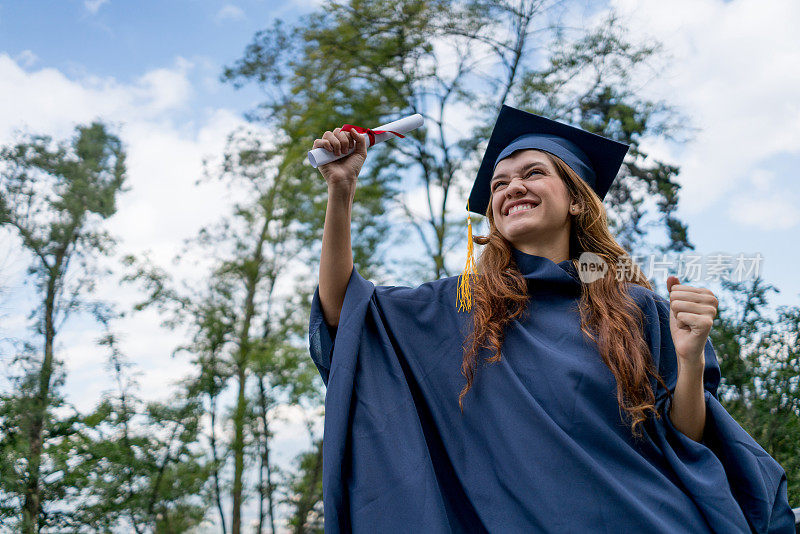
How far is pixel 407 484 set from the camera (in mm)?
1497

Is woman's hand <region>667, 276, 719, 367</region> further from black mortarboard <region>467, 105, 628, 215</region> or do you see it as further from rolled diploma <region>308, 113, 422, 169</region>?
rolled diploma <region>308, 113, 422, 169</region>

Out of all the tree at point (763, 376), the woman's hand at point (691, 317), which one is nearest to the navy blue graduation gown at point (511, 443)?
the woman's hand at point (691, 317)

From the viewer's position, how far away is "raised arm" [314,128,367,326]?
5.47ft

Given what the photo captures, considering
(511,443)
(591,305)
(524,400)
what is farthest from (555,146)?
(511,443)

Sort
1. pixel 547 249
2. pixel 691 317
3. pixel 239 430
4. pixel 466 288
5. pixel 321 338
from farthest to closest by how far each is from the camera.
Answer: pixel 239 430 < pixel 547 249 < pixel 466 288 < pixel 321 338 < pixel 691 317

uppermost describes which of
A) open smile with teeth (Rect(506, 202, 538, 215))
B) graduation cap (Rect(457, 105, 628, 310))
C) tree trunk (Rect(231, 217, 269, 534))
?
tree trunk (Rect(231, 217, 269, 534))

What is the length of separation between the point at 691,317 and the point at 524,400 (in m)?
0.45

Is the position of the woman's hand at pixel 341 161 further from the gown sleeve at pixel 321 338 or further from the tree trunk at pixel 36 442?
the tree trunk at pixel 36 442

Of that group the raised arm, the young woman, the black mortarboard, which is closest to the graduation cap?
the black mortarboard

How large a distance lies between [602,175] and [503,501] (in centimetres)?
127

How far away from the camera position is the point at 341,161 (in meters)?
1.70

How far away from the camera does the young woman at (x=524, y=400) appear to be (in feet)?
4.89

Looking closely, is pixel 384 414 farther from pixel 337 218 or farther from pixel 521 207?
pixel 521 207

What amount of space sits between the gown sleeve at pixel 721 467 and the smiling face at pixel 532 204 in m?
0.46
